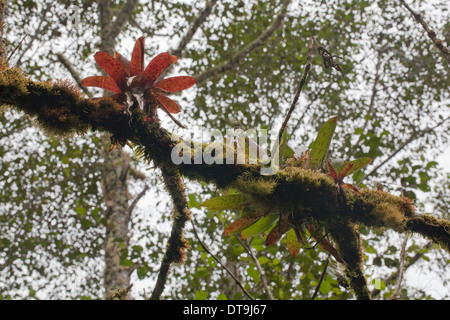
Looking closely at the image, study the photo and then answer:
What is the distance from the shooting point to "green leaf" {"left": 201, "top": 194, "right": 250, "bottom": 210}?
139cm

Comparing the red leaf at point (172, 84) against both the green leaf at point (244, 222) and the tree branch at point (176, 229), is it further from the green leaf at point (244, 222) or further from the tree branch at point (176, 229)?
the green leaf at point (244, 222)

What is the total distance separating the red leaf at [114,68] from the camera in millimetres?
1479

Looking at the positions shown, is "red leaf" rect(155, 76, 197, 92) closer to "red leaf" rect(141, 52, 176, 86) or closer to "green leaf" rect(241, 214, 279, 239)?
"red leaf" rect(141, 52, 176, 86)

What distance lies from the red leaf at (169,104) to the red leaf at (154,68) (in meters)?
0.09

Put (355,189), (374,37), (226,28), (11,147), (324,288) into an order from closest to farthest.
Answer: (355,189) < (324,288) < (374,37) < (226,28) < (11,147)

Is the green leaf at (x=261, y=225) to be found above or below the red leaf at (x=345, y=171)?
below

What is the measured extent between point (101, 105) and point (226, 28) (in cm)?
584

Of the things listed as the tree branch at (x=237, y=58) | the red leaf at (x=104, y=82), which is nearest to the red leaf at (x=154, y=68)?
the red leaf at (x=104, y=82)

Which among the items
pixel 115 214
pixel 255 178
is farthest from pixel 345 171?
pixel 115 214

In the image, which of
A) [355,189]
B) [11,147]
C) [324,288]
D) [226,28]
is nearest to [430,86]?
[226,28]

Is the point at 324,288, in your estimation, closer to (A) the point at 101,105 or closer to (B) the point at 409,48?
(A) the point at 101,105

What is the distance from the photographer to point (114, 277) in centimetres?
389

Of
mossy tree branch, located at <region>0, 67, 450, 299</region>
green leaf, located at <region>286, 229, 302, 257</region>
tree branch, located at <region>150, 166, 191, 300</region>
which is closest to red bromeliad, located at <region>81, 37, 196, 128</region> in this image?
mossy tree branch, located at <region>0, 67, 450, 299</region>

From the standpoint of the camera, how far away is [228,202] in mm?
1415
